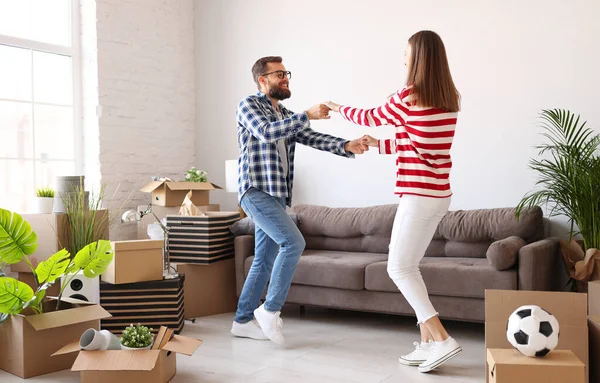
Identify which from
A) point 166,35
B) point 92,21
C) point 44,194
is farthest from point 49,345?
point 166,35

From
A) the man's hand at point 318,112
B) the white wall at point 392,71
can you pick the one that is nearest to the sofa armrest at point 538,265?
the white wall at point 392,71

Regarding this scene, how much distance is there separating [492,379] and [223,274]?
268 cm

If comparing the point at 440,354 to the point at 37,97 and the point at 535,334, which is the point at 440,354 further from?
the point at 37,97

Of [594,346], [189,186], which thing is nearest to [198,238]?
[189,186]

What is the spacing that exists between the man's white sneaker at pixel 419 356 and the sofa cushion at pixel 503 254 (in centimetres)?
70

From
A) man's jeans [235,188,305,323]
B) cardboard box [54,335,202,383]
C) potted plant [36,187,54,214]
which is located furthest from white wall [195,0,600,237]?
cardboard box [54,335,202,383]

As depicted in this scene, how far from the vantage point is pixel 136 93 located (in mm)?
5617

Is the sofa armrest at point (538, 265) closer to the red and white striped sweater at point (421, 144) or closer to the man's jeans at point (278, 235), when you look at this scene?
the red and white striped sweater at point (421, 144)

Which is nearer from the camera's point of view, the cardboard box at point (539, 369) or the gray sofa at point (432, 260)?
the cardboard box at point (539, 369)

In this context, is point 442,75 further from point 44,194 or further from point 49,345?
point 44,194

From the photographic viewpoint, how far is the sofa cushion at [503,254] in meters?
3.55

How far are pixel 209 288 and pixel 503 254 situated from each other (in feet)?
6.66

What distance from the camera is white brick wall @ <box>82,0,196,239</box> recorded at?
17.6 ft

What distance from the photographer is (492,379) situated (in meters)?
2.23
